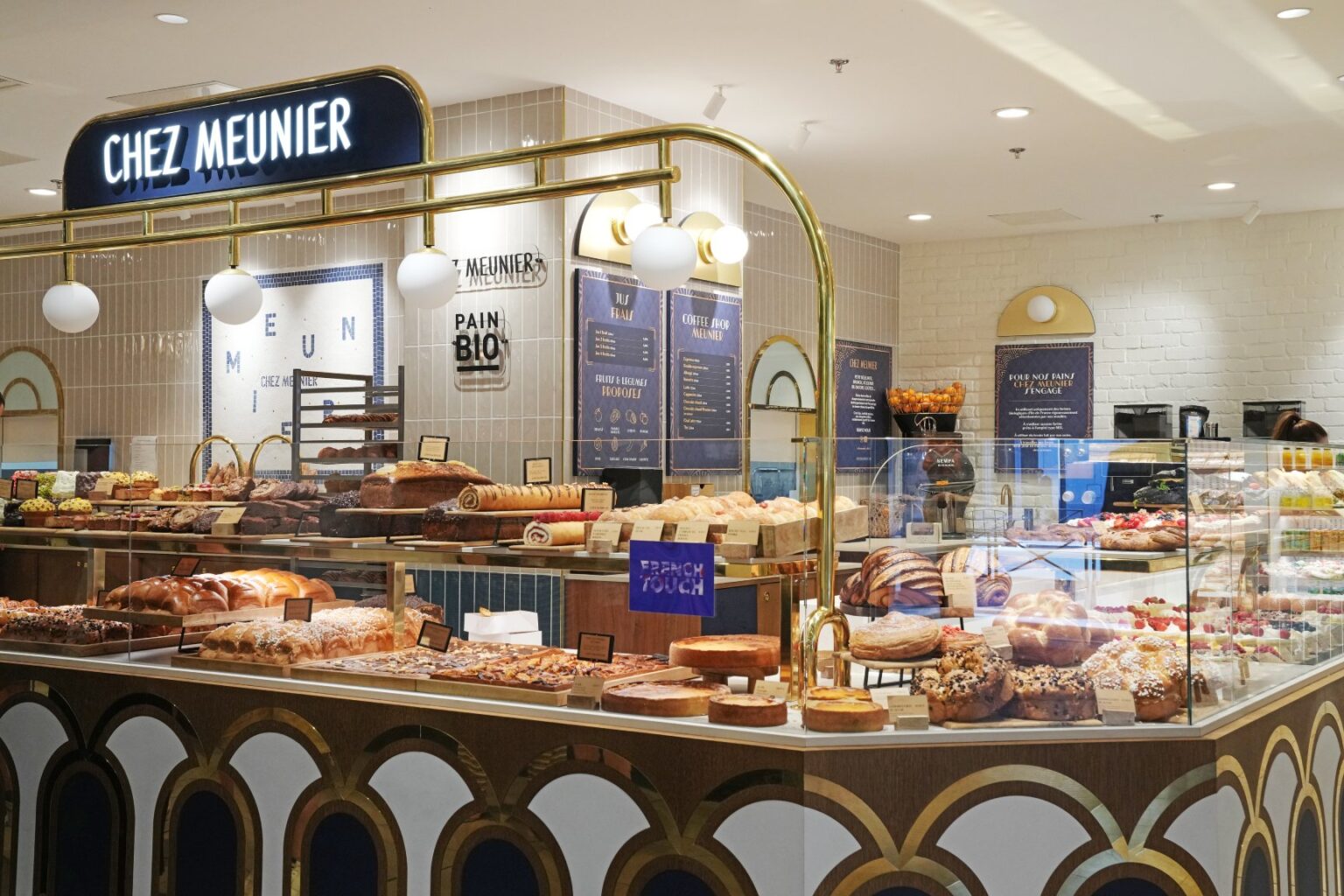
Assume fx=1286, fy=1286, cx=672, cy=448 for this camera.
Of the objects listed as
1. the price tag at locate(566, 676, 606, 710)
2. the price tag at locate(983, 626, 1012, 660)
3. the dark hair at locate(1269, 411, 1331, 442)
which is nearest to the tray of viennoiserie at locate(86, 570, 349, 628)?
the price tag at locate(566, 676, 606, 710)

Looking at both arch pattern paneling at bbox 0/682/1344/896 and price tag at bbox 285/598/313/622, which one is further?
price tag at bbox 285/598/313/622

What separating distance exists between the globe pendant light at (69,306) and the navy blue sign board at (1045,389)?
7041mm

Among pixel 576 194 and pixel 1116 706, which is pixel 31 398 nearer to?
pixel 576 194

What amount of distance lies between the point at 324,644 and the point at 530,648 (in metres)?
0.56

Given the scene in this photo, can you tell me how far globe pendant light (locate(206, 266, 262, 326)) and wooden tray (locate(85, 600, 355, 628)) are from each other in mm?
853

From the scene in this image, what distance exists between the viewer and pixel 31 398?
9469 millimetres

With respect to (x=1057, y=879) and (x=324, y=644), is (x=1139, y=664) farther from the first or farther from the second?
(x=324, y=644)

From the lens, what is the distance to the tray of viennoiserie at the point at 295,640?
11.4ft

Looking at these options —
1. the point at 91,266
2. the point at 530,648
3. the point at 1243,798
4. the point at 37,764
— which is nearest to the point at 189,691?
the point at 37,764

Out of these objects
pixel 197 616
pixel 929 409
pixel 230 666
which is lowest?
pixel 230 666

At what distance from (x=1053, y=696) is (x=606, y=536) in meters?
1.14

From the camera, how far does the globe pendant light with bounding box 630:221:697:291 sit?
3.13 m

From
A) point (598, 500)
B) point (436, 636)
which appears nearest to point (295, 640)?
point (436, 636)

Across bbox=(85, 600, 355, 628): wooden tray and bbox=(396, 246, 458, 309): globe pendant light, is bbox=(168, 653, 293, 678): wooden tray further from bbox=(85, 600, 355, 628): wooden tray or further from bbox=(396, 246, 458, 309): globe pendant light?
bbox=(396, 246, 458, 309): globe pendant light
